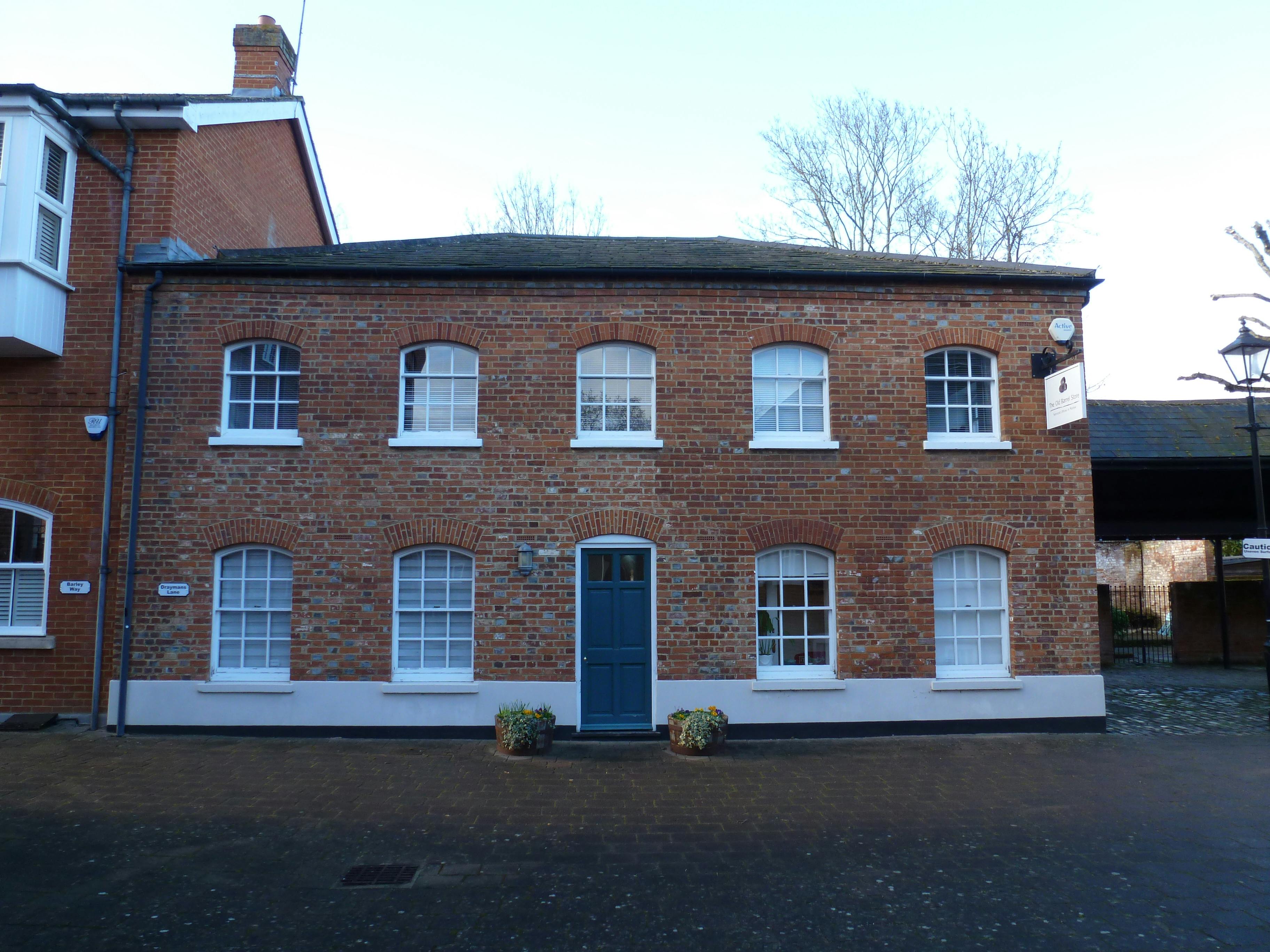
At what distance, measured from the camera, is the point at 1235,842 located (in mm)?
7109

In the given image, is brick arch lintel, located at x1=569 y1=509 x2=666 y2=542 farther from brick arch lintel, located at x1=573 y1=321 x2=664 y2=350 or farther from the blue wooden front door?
brick arch lintel, located at x1=573 y1=321 x2=664 y2=350

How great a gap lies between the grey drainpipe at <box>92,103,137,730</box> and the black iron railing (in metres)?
19.5

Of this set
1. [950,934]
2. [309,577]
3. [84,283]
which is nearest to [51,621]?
[309,577]

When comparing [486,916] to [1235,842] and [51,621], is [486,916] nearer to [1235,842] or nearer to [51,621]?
[1235,842]

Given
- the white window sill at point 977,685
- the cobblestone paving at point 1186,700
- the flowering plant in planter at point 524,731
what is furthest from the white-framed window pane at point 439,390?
the cobblestone paving at point 1186,700

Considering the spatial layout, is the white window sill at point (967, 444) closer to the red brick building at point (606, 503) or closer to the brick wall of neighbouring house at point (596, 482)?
the red brick building at point (606, 503)

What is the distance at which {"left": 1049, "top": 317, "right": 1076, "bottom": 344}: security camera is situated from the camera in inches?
447

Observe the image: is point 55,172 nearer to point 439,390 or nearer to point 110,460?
point 110,460

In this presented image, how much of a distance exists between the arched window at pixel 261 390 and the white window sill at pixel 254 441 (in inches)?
2.5

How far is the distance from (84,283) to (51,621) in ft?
14.8

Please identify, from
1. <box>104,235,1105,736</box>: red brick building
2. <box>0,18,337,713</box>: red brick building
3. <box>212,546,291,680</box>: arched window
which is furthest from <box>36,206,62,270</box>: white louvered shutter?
<box>212,546,291,680</box>: arched window

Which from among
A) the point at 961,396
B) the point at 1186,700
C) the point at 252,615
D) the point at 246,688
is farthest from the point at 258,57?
the point at 1186,700

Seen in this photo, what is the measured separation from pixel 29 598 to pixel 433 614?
17.6ft

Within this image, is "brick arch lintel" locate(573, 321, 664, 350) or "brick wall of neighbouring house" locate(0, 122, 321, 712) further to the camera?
"brick arch lintel" locate(573, 321, 664, 350)
